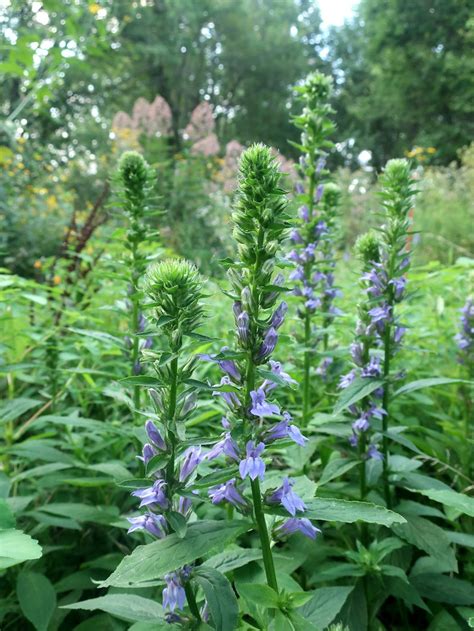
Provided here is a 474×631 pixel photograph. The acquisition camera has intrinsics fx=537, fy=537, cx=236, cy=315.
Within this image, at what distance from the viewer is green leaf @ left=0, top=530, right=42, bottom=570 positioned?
1.02 metres

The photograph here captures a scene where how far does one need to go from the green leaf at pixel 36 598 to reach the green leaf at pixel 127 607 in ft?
1.29

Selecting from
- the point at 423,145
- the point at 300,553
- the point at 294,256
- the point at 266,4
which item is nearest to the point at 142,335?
the point at 300,553

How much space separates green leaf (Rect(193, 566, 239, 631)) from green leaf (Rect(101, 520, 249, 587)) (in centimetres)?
12

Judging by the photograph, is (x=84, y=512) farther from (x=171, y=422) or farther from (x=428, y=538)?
(x=428, y=538)

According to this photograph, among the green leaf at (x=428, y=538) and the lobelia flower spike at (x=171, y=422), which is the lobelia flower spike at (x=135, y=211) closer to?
the lobelia flower spike at (x=171, y=422)

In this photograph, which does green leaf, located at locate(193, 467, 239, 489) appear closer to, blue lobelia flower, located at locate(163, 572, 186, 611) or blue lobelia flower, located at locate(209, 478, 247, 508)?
blue lobelia flower, located at locate(209, 478, 247, 508)

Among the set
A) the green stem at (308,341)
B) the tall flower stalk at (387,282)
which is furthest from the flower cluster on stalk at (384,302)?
the green stem at (308,341)

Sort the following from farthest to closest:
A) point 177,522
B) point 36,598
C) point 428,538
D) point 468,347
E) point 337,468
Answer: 1. point 468,347
2. point 337,468
3. point 428,538
4. point 36,598
5. point 177,522

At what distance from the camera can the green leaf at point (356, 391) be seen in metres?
1.78

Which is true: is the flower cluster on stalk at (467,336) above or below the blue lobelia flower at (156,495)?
above

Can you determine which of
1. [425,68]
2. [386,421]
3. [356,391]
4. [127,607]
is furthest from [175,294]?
[425,68]

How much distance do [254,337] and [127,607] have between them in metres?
0.73

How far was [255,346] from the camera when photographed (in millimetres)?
1253

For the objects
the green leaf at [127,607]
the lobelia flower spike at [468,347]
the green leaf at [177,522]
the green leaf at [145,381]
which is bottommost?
→ the green leaf at [127,607]
